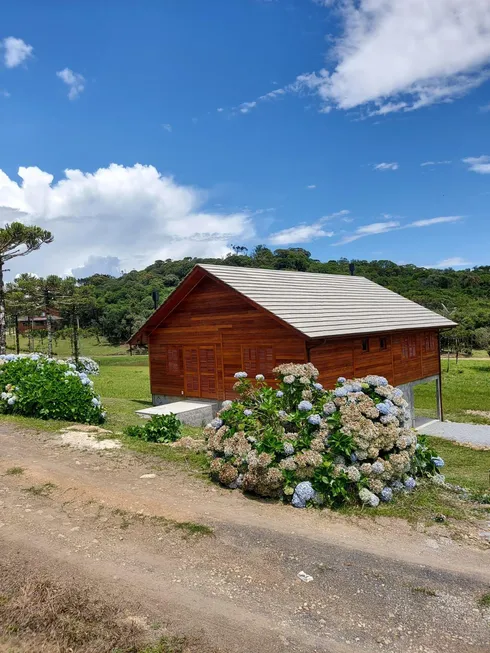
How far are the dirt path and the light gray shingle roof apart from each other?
8134 millimetres

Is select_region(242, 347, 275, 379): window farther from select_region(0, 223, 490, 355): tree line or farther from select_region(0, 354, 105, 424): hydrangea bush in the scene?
select_region(0, 223, 490, 355): tree line

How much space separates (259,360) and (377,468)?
9076 mm

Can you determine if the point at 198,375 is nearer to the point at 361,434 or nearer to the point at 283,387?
the point at 283,387

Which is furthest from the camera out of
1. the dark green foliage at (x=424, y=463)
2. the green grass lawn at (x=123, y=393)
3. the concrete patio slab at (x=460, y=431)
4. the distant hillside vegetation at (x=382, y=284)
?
the distant hillside vegetation at (x=382, y=284)

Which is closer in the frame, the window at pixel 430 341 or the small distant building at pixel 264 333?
the small distant building at pixel 264 333

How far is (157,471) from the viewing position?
7953 millimetres

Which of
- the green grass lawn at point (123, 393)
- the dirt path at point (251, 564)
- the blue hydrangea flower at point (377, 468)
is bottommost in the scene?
the green grass lawn at point (123, 393)

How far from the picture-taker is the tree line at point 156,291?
36219 mm

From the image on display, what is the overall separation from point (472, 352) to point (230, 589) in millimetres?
52120

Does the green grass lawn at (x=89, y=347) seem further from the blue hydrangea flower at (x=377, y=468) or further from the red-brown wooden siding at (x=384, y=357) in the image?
the blue hydrangea flower at (x=377, y=468)

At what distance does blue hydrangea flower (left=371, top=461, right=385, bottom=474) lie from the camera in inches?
261

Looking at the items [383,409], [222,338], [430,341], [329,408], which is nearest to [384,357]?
[430,341]

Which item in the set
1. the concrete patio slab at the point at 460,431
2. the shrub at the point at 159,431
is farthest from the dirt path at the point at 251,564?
the concrete patio slab at the point at 460,431

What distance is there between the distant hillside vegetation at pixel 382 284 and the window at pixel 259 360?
129 feet
